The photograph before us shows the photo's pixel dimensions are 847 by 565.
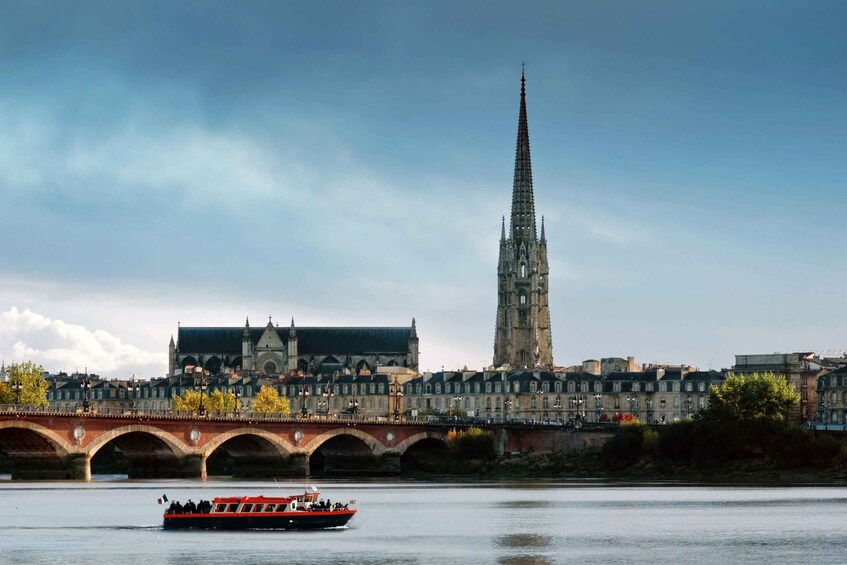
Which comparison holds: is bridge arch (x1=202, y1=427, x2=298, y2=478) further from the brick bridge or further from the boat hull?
the boat hull

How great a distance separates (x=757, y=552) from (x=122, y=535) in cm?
3393

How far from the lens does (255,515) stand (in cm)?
9850

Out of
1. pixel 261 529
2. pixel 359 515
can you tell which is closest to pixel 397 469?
pixel 359 515

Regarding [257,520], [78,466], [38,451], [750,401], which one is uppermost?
[750,401]

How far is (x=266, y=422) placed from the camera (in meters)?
180

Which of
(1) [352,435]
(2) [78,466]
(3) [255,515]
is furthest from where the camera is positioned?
(1) [352,435]

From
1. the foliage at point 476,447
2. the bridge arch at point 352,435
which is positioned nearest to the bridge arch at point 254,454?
the bridge arch at point 352,435

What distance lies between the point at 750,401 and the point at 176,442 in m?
56.5

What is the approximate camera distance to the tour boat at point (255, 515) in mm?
98562

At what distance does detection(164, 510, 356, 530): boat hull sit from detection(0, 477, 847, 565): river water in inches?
39.3

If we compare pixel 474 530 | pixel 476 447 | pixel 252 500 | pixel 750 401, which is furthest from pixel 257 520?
pixel 476 447

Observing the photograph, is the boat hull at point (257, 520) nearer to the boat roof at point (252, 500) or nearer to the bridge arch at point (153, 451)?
the boat roof at point (252, 500)

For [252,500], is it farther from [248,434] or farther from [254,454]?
[254,454]

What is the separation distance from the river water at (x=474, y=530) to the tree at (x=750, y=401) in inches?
1160
